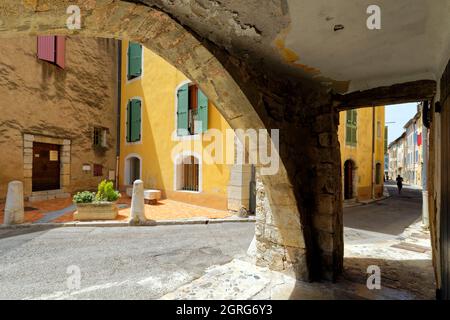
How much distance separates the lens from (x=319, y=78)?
312cm

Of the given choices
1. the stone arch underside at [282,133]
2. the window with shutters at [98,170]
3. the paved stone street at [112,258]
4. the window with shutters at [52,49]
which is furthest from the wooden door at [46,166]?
the stone arch underside at [282,133]

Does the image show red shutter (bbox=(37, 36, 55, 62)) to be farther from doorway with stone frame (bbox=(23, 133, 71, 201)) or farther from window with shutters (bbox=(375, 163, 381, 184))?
window with shutters (bbox=(375, 163, 381, 184))

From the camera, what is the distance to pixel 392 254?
4367 millimetres

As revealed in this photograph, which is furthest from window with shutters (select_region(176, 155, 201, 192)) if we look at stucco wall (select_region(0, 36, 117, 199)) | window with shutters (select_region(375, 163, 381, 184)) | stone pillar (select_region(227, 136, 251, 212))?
window with shutters (select_region(375, 163, 381, 184))

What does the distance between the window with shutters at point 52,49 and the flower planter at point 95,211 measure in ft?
22.0

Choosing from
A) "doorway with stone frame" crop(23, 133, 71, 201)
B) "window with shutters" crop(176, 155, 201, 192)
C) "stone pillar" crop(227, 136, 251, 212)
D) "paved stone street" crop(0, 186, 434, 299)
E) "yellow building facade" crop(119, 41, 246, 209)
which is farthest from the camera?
"window with shutters" crop(176, 155, 201, 192)

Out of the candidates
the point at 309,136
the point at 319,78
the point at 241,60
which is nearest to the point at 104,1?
the point at 241,60

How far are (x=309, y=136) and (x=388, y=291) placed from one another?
2190mm

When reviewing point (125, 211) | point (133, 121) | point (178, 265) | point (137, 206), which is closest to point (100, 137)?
point (133, 121)

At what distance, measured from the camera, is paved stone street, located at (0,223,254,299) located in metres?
3.11

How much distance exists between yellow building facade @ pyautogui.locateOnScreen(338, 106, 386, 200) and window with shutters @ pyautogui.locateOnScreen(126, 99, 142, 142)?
9275mm

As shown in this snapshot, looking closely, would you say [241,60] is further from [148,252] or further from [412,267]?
[412,267]

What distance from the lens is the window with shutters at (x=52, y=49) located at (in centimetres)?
925

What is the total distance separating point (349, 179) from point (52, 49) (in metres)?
14.6
